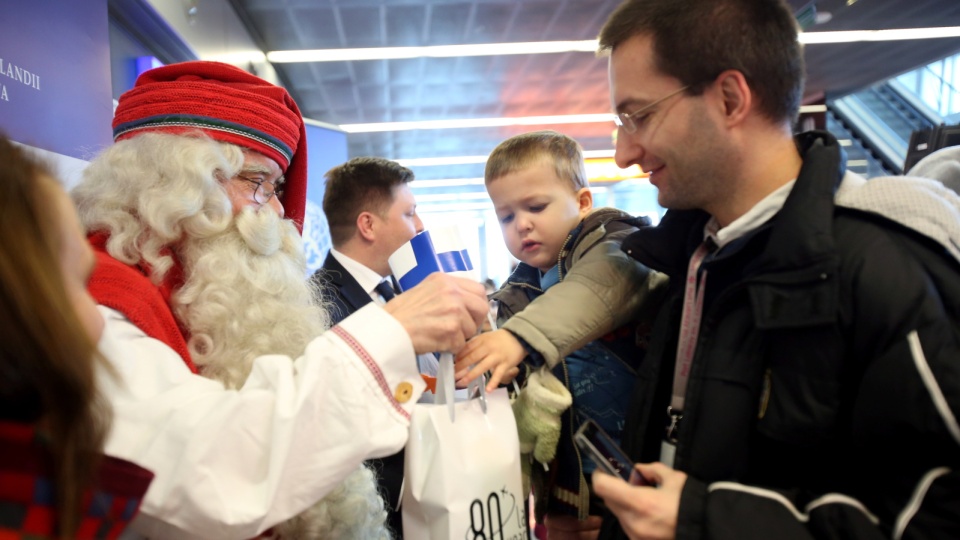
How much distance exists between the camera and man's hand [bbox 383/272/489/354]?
1.31 meters

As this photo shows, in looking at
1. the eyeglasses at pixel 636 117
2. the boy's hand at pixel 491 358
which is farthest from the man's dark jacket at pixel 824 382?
the boy's hand at pixel 491 358

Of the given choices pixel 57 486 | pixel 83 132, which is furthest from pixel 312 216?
pixel 57 486

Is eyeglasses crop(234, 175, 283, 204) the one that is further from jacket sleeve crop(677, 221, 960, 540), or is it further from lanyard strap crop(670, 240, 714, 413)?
jacket sleeve crop(677, 221, 960, 540)

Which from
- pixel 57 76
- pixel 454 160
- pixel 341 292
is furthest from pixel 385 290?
pixel 454 160

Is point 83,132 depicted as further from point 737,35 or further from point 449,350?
point 737,35

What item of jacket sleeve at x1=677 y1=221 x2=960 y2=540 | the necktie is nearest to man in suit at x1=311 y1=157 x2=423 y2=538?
the necktie

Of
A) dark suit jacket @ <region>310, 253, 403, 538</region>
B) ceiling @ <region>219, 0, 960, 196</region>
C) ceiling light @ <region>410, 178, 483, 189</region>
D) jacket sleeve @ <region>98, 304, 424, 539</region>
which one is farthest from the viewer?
ceiling light @ <region>410, 178, 483, 189</region>

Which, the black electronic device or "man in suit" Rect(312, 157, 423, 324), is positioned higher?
"man in suit" Rect(312, 157, 423, 324)

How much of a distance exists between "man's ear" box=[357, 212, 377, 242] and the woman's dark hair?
274cm

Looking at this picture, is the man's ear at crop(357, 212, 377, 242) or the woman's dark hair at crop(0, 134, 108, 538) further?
the man's ear at crop(357, 212, 377, 242)

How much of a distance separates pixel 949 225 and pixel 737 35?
547 millimetres

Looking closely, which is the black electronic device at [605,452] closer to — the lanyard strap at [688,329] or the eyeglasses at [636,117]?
the lanyard strap at [688,329]

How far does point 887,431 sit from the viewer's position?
0.95m

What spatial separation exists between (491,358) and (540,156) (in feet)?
3.69
